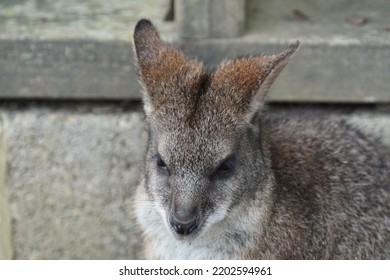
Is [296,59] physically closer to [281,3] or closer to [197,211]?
[281,3]

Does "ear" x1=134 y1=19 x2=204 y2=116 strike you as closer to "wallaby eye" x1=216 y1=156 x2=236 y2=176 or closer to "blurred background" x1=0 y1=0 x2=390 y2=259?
"wallaby eye" x1=216 y1=156 x2=236 y2=176

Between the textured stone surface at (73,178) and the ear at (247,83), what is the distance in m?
1.09

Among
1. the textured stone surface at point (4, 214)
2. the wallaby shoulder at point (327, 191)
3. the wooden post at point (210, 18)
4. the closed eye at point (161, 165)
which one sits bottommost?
the textured stone surface at point (4, 214)

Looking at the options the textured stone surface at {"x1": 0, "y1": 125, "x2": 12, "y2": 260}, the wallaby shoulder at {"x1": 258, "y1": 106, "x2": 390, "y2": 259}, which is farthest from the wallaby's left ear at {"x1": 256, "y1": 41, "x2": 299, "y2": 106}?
the textured stone surface at {"x1": 0, "y1": 125, "x2": 12, "y2": 260}

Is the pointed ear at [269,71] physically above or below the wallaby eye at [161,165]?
above

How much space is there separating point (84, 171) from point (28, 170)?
Result: 11.9 inches

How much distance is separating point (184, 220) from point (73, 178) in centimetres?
149

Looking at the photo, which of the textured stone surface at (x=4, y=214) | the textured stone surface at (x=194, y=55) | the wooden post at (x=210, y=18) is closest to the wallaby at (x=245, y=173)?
the textured stone surface at (x=194, y=55)

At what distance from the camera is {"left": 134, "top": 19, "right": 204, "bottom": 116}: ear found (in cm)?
460

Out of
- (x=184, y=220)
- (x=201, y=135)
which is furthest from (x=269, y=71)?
(x=184, y=220)

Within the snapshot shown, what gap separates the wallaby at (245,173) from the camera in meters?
4.48

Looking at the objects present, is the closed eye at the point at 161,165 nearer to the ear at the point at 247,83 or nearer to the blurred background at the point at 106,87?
the ear at the point at 247,83

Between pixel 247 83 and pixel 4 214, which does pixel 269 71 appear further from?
pixel 4 214
